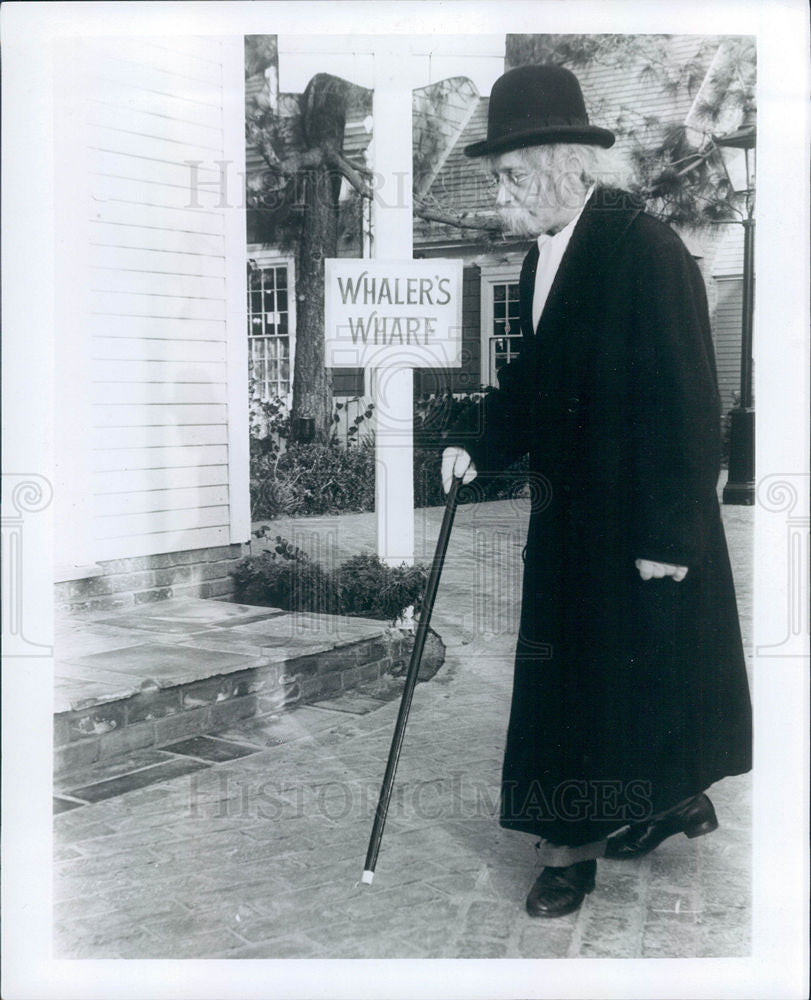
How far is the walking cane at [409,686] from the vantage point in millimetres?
3305

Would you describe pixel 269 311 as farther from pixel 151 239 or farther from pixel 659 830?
pixel 659 830

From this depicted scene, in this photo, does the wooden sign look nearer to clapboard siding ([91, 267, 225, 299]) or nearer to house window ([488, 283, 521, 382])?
house window ([488, 283, 521, 382])

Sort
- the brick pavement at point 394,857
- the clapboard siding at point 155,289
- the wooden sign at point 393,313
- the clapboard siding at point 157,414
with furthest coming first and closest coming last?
the clapboard siding at point 157,414 < the wooden sign at point 393,313 < the clapboard siding at point 155,289 < the brick pavement at point 394,857

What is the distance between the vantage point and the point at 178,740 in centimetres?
407

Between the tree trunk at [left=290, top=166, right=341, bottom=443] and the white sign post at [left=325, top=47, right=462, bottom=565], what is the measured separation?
0.13ft

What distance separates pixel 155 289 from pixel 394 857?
2.01 m

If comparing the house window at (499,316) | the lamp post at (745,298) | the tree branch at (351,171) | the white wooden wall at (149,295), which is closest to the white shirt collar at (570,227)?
the house window at (499,316)

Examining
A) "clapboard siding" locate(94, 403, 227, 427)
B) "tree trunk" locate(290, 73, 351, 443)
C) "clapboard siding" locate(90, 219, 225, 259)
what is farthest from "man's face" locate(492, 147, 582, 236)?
"clapboard siding" locate(94, 403, 227, 427)

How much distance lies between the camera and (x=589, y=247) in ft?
10.6

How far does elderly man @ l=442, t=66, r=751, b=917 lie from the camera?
10.4ft

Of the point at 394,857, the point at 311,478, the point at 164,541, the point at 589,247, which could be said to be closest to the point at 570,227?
the point at 589,247

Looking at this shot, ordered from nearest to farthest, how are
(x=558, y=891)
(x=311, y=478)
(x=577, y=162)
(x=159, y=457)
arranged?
(x=558, y=891) < (x=577, y=162) < (x=159, y=457) < (x=311, y=478)

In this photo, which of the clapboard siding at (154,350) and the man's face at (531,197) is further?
the clapboard siding at (154,350)

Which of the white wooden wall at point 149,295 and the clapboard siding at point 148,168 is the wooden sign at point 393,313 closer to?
the white wooden wall at point 149,295
